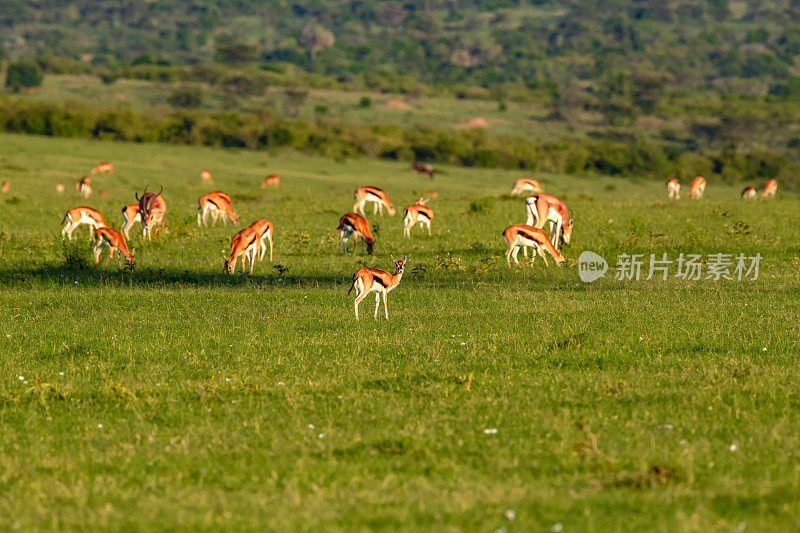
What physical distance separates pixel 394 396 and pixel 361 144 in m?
67.5

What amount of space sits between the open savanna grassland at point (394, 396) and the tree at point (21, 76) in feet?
334

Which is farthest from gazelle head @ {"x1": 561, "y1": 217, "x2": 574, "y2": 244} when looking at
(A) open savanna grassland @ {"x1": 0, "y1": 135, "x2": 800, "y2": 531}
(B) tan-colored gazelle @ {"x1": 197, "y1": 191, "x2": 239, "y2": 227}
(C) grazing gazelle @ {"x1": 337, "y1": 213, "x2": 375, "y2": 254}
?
(B) tan-colored gazelle @ {"x1": 197, "y1": 191, "x2": 239, "y2": 227}

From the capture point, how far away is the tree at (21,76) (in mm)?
115562

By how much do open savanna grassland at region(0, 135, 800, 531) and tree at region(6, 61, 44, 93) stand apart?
4005 inches

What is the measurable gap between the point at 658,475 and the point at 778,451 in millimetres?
1431

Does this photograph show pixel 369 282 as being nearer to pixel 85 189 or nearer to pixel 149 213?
pixel 149 213

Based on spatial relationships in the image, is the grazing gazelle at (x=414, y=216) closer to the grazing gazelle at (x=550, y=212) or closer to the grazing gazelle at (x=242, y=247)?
the grazing gazelle at (x=550, y=212)

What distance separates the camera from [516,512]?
7215 millimetres

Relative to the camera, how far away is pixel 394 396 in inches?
427

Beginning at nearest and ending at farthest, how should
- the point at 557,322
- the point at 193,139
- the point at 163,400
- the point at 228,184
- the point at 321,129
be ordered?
the point at 163,400 → the point at 557,322 → the point at 228,184 → the point at 193,139 → the point at 321,129

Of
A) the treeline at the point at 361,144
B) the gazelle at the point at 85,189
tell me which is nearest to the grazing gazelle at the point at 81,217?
the gazelle at the point at 85,189

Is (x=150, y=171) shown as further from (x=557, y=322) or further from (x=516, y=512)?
(x=516, y=512)

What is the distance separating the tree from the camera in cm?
11556

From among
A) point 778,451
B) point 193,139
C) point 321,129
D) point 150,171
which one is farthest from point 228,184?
point 778,451
